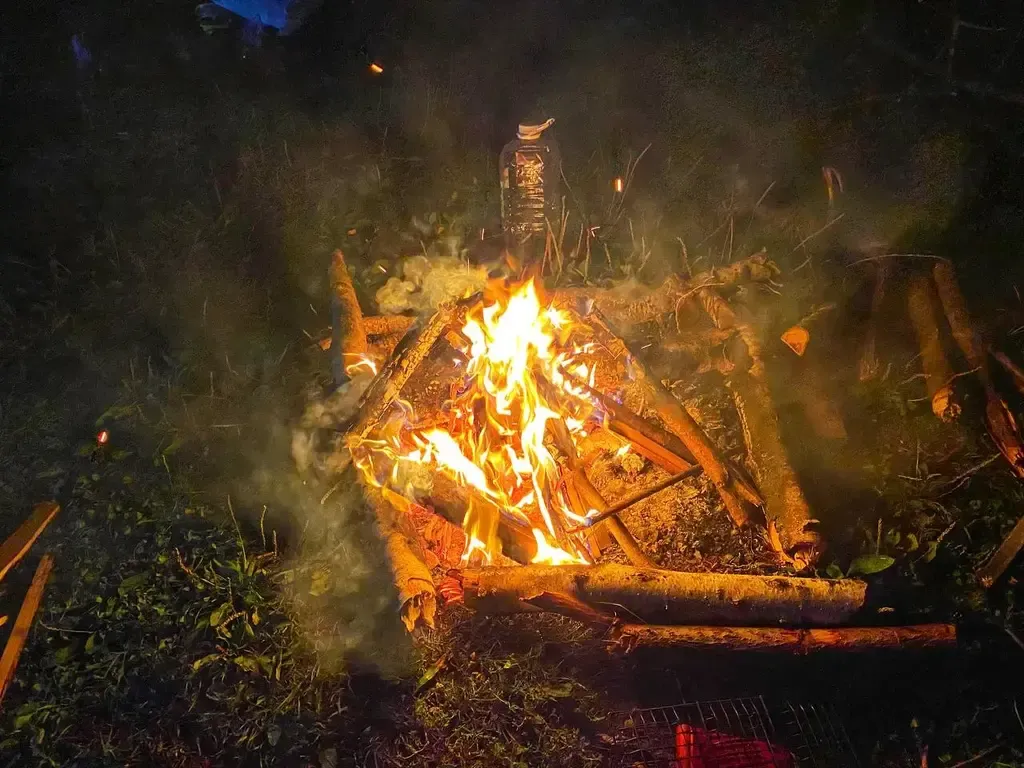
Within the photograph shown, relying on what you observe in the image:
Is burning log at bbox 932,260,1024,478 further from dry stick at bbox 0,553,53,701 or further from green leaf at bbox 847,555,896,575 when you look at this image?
dry stick at bbox 0,553,53,701

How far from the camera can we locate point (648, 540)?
3.62 meters

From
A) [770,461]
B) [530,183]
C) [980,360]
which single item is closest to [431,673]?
[770,461]

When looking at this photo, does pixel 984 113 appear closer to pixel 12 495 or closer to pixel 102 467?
pixel 102 467

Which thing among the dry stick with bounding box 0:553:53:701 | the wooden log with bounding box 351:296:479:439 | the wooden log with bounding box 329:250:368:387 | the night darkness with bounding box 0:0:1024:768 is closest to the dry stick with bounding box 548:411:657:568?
the night darkness with bounding box 0:0:1024:768

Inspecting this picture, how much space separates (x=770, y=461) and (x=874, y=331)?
1.45 meters

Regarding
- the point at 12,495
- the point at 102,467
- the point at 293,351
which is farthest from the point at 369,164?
the point at 12,495

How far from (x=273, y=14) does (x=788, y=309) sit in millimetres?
5403

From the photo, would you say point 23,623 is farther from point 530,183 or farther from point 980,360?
point 980,360

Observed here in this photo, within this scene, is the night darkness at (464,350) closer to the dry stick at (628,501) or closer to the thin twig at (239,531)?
the thin twig at (239,531)

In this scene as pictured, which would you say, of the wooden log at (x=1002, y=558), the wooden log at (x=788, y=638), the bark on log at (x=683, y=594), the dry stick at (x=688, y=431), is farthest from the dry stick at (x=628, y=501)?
the wooden log at (x=1002, y=558)

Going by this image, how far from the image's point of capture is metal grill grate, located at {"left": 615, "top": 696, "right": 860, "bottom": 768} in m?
2.96

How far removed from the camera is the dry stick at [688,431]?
3.53 m

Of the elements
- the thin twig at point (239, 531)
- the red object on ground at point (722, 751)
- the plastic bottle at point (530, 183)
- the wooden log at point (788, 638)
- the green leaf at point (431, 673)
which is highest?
the plastic bottle at point (530, 183)

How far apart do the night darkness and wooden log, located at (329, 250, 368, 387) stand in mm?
62
